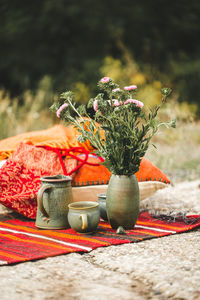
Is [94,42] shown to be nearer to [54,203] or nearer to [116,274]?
[54,203]

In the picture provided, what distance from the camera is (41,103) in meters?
6.80

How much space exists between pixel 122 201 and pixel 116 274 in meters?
0.59

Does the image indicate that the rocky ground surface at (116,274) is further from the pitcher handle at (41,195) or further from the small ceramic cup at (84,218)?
the pitcher handle at (41,195)

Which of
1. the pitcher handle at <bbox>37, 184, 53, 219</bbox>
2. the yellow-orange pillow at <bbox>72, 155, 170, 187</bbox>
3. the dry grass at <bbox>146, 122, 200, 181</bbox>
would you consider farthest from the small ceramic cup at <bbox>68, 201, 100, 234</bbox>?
the dry grass at <bbox>146, 122, 200, 181</bbox>

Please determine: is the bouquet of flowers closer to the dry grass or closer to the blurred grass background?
the dry grass

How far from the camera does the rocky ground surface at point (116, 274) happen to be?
1.36 m

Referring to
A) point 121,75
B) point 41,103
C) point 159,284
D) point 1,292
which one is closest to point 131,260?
point 159,284

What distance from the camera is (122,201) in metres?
2.10

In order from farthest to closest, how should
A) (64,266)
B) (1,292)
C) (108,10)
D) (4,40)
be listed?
(108,10), (4,40), (64,266), (1,292)

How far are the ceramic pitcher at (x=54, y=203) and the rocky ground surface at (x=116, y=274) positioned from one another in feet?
1.28

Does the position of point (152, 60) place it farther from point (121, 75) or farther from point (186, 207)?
point (186, 207)

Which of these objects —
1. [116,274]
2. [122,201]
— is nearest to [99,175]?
[122,201]

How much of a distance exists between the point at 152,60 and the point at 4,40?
4.32 metres

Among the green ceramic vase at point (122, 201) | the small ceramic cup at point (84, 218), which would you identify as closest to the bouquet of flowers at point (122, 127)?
the green ceramic vase at point (122, 201)
